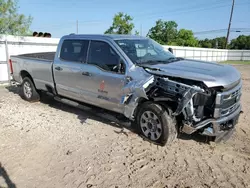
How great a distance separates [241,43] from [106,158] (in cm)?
8324

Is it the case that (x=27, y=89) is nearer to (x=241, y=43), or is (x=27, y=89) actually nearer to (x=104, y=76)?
(x=104, y=76)

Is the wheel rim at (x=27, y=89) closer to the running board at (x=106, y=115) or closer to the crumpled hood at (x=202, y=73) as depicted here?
the running board at (x=106, y=115)

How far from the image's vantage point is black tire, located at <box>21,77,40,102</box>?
7316 millimetres

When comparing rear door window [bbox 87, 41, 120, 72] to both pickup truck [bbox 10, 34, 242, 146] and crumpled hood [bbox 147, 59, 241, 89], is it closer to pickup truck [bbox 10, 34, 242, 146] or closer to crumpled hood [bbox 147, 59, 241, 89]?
pickup truck [bbox 10, 34, 242, 146]

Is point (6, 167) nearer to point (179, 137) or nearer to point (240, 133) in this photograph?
point (179, 137)

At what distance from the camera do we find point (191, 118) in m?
4.06

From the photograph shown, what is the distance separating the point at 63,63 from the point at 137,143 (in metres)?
2.76

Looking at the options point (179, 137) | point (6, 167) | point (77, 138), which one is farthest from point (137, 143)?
point (6, 167)

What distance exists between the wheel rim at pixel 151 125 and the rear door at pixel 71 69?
5.26 feet

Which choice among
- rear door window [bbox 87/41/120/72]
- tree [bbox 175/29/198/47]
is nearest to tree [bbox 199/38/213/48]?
tree [bbox 175/29/198/47]

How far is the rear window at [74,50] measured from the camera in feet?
18.2

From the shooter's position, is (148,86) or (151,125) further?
(151,125)

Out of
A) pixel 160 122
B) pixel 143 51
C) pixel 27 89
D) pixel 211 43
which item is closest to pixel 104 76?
pixel 143 51

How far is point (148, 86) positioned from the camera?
→ 436 cm
